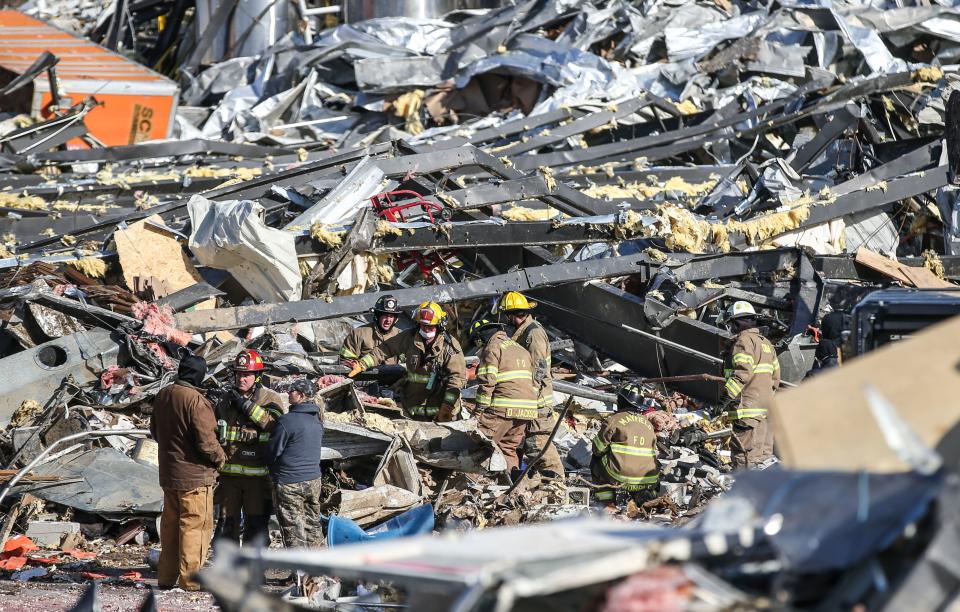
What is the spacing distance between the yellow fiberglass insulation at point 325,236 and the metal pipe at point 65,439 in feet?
8.72

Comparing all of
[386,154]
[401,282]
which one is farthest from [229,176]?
[401,282]

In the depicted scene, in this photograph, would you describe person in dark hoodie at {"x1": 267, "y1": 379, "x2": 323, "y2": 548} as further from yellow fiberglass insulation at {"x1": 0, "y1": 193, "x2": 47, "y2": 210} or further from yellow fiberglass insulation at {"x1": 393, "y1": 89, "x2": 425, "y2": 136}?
yellow fiberglass insulation at {"x1": 393, "y1": 89, "x2": 425, "y2": 136}

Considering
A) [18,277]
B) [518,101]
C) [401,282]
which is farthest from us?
[518,101]

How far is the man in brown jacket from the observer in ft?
23.2

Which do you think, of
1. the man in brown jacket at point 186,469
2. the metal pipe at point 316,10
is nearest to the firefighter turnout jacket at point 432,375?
the man in brown jacket at point 186,469

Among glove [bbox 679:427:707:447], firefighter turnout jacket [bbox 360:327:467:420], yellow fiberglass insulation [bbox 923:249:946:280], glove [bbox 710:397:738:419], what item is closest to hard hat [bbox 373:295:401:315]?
firefighter turnout jacket [bbox 360:327:467:420]

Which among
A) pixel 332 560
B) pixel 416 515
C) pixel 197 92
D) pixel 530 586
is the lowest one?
pixel 197 92

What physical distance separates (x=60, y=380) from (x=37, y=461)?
1381 mm

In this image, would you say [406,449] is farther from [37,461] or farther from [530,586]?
[530,586]

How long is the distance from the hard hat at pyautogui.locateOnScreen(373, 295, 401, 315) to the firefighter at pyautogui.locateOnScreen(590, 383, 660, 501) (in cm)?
286

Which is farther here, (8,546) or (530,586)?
(8,546)

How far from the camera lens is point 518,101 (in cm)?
1775

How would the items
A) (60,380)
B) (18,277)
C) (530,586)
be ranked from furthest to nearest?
(18,277) → (60,380) → (530,586)

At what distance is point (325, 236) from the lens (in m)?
10.8
